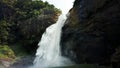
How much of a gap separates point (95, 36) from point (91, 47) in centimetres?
188

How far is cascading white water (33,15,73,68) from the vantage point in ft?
175

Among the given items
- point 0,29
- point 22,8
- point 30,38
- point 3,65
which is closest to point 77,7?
point 3,65

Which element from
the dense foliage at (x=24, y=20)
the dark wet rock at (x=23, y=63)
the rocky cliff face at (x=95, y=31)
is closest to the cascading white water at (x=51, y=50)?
the dark wet rock at (x=23, y=63)

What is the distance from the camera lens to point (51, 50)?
59.1 meters

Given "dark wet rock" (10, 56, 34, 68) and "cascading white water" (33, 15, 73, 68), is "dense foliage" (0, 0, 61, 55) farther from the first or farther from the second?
"dark wet rock" (10, 56, 34, 68)

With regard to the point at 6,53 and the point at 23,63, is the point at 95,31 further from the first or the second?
the point at 6,53

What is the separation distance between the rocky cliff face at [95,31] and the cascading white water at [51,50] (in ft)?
15.7

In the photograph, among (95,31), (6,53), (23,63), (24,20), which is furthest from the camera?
(24,20)

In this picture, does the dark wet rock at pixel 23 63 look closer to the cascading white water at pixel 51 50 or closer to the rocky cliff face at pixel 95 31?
the cascading white water at pixel 51 50

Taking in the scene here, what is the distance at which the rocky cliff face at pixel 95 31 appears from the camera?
4156 centimetres

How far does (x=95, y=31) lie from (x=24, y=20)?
4088 cm

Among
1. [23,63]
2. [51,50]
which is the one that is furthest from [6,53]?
[51,50]

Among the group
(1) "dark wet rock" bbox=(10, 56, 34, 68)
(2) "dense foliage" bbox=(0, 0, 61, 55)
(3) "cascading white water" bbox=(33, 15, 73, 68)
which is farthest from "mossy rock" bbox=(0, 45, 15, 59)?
(3) "cascading white water" bbox=(33, 15, 73, 68)

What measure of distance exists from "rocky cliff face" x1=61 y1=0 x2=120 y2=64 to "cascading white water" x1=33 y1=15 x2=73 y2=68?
15.7 ft
